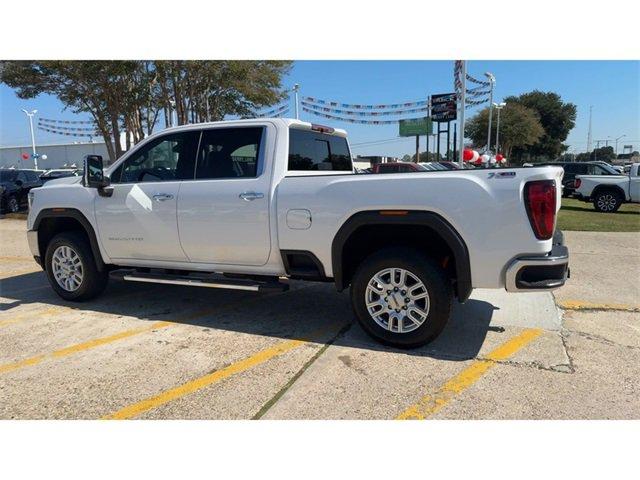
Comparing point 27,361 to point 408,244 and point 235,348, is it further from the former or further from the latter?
point 408,244

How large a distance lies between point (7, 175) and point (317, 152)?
17170 millimetres

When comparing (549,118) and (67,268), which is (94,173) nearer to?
(67,268)

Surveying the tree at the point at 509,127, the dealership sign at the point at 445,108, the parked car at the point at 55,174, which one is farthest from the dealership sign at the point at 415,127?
the parked car at the point at 55,174

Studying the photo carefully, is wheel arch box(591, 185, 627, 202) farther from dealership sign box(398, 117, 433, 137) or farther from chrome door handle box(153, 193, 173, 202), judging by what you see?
dealership sign box(398, 117, 433, 137)

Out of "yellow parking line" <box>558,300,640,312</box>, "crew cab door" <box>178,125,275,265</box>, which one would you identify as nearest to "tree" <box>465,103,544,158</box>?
"yellow parking line" <box>558,300,640,312</box>

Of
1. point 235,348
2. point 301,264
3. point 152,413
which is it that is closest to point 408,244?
point 301,264

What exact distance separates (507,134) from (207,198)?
4772 cm

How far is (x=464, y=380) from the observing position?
3.36 metres

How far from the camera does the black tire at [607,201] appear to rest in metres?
15.6

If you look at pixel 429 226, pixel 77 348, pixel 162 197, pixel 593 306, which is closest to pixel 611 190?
pixel 593 306

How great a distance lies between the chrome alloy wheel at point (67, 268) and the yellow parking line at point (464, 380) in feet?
13.6

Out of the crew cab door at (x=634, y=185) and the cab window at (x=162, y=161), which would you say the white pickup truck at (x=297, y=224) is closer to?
the cab window at (x=162, y=161)

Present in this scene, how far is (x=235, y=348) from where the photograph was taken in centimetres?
401

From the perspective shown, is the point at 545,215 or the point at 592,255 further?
the point at 592,255
